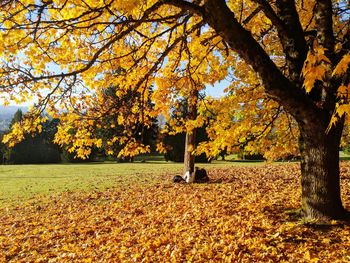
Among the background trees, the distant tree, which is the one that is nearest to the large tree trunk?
the background trees

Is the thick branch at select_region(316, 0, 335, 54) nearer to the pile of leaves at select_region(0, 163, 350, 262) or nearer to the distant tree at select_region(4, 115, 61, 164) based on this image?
the pile of leaves at select_region(0, 163, 350, 262)

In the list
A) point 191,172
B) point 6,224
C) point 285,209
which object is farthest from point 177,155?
point 285,209

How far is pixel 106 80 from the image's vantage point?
7.85 m

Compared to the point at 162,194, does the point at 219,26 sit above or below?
above

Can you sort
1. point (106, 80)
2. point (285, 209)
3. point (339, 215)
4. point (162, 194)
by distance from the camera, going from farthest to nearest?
point (162, 194)
point (106, 80)
point (285, 209)
point (339, 215)

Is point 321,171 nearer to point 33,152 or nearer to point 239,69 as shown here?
point 239,69

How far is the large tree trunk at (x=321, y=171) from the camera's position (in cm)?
527

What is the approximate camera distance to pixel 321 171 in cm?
538

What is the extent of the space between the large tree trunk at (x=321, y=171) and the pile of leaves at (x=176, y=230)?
10.8 inches

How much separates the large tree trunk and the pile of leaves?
274 mm

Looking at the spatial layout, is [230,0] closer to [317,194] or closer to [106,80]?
[106,80]

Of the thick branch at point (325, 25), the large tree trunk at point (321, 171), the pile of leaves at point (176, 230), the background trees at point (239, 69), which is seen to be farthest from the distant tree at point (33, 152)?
the thick branch at point (325, 25)

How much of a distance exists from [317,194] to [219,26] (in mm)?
3206

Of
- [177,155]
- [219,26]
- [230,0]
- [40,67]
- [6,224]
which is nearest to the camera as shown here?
[219,26]
